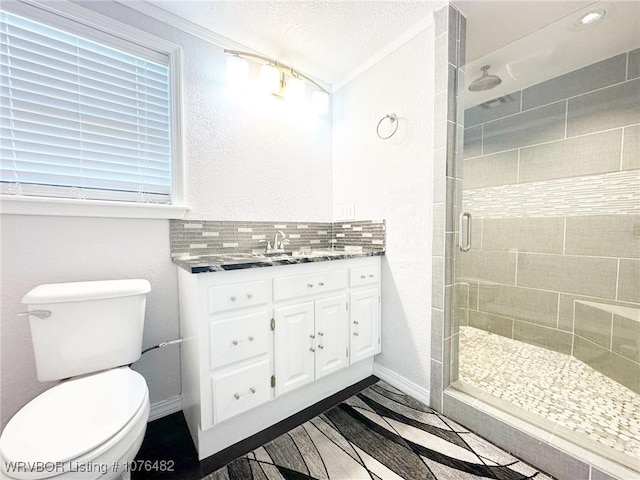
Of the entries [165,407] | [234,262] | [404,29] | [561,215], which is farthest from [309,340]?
[561,215]

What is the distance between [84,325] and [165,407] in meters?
0.73

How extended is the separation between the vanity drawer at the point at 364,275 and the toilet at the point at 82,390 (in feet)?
3.75

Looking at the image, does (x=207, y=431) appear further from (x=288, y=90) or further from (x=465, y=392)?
(x=288, y=90)

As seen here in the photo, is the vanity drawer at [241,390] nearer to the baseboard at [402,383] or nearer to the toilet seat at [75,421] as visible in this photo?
the toilet seat at [75,421]

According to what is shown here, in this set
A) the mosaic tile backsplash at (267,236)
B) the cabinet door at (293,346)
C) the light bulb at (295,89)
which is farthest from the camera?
the light bulb at (295,89)

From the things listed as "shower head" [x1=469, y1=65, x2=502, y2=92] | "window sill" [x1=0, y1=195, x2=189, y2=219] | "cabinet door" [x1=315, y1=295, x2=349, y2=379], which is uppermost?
"shower head" [x1=469, y1=65, x2=502, y2=92]

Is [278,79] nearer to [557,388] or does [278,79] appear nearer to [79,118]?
[79,118]

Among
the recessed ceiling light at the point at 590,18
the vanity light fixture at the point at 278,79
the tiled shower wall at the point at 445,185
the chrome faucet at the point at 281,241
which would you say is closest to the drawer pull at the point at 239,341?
the chrome faucet at the point at 281,241

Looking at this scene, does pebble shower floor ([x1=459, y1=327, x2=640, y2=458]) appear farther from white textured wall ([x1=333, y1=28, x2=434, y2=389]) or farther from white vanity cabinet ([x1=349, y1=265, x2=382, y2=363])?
white vanity cabinet ([x1=349, y1=265, x2=382, y2=363])

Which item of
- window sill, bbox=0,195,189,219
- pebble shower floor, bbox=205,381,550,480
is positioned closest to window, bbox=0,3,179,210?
window sill, bbox=0,195,189,219

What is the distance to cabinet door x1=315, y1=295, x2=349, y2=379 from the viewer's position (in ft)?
4.95

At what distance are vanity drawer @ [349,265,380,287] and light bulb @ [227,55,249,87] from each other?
140 cm

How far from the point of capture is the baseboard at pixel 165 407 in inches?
57.1

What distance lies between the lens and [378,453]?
1217 mm
